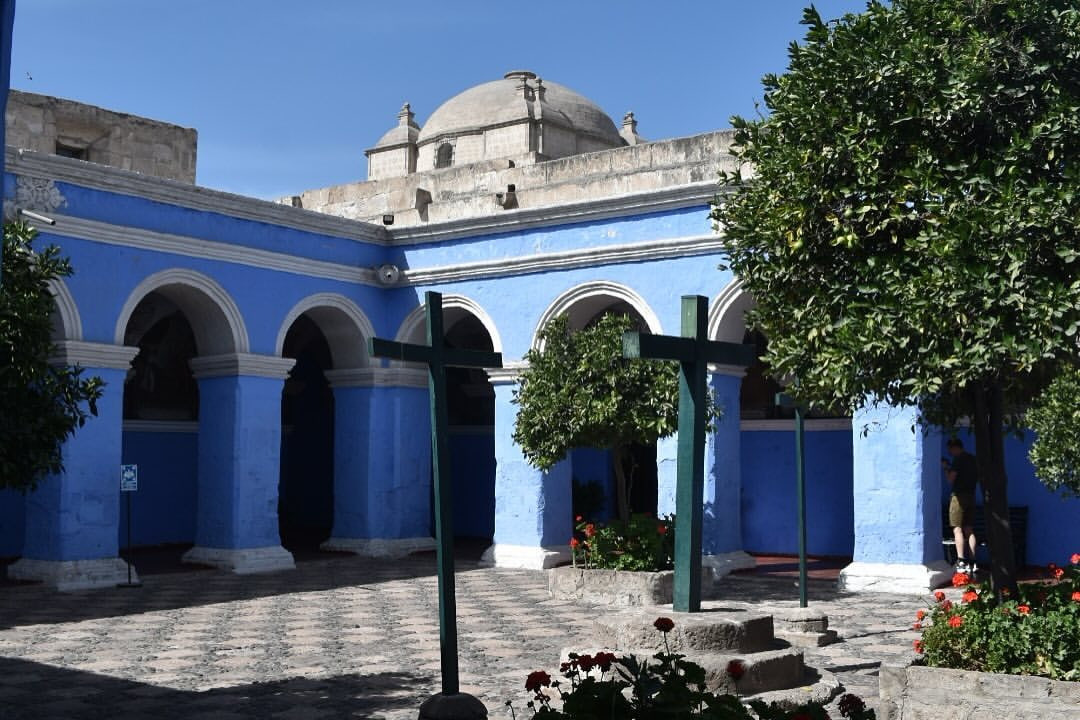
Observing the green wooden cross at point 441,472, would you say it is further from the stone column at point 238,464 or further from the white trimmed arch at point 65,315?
the stone column at point 238,464

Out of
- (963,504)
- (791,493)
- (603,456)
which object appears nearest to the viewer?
(963,504)

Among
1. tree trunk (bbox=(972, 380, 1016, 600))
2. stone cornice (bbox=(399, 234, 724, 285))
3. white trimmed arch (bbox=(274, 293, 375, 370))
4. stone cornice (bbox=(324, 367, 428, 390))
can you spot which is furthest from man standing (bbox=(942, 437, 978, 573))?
white trimmed arch (bbox=(274, 293, 375, 370))

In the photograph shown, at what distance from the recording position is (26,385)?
7.04m

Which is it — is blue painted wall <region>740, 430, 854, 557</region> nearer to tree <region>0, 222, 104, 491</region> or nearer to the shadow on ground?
the shadow on ground

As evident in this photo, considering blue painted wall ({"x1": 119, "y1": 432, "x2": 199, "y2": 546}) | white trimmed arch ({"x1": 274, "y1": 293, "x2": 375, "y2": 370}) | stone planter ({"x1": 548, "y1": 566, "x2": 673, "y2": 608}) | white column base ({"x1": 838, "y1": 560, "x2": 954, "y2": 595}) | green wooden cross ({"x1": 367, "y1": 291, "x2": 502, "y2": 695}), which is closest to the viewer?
green wooden cross ({"x1": 367, "y1": 291, "x2": 502, "y2": 695})

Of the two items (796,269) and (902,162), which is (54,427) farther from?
(902,162)

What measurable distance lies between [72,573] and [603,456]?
805cm

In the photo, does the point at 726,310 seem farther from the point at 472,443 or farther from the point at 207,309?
the point at 472,443

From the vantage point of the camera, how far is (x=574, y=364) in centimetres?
1335

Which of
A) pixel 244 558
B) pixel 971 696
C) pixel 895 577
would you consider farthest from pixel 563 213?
pixel 971 696

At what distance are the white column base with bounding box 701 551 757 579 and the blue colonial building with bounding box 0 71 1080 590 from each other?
0.04 m

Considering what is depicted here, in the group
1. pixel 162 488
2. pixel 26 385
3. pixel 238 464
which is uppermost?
pixel 26 385

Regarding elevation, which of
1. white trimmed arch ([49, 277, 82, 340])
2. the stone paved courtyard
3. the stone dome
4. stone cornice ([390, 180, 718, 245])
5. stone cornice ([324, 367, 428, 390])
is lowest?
the stone paved courtyard

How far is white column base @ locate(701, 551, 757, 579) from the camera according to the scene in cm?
1428
